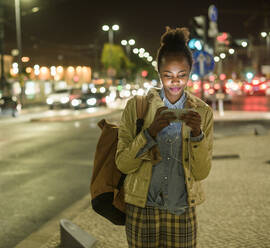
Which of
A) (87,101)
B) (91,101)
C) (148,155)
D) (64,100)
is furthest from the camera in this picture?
(64,100)

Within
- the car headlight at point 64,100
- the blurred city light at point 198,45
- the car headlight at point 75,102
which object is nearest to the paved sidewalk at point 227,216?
the blurred city light at point 198,45

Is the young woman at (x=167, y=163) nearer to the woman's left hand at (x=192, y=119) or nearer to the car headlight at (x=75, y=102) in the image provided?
the woman's left hand at (x=192, y=119)

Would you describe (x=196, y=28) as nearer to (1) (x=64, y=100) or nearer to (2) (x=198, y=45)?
(2) (x=198, y=45)

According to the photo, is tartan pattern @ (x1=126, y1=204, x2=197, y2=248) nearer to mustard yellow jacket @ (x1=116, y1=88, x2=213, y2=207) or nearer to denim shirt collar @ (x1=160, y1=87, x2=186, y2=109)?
mustard yellow jacket @ (x1=116, y1=88, x2=213, y2=207)

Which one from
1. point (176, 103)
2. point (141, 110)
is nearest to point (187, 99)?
point (176, 103)

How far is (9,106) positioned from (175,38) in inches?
1125

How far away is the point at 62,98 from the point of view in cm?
3669

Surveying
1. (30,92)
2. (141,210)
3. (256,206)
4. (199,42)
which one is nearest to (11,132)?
(199,42)

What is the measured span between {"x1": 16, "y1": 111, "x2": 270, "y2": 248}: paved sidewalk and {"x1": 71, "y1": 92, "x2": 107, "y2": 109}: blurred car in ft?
86.6

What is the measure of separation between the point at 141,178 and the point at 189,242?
0.47 m

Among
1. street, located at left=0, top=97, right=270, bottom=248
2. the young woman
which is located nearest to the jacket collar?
the young woman

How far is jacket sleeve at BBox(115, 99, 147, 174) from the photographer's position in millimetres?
2525

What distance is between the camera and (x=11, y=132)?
1812 cm

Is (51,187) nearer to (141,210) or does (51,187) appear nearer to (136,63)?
(141,210)
